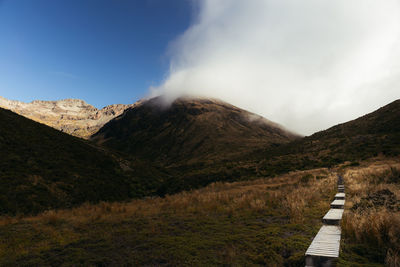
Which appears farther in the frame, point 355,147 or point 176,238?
point 355,147

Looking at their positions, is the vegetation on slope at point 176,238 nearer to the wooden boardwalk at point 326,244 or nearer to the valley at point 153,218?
the valley at point 153,218

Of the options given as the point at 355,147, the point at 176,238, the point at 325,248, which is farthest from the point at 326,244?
the point at 355,147

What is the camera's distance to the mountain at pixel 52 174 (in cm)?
1878

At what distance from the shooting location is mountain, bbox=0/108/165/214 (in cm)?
1878

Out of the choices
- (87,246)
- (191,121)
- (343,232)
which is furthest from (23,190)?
(191,121)

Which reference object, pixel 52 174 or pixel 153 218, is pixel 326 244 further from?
pixel 52 174

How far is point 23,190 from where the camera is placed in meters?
18.9

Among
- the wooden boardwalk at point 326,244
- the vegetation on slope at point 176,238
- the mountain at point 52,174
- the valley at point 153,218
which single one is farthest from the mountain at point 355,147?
the wooden boardwalk at point 326,244

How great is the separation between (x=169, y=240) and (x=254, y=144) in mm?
140198

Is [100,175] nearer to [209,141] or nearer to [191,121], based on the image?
[209,141]

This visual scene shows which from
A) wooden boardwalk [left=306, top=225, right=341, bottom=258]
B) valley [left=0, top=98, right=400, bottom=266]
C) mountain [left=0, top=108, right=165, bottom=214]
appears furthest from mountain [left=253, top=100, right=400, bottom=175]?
wooden boardwalk [left=306, top=225, right=341, bottom=258]

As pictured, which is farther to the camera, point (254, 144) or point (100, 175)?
point (254, 144)

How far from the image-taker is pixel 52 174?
2425cm

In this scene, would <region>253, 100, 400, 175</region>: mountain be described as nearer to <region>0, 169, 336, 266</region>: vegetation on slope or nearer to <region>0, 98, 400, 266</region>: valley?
<region>0, 98, 400, 266</region>: valley
